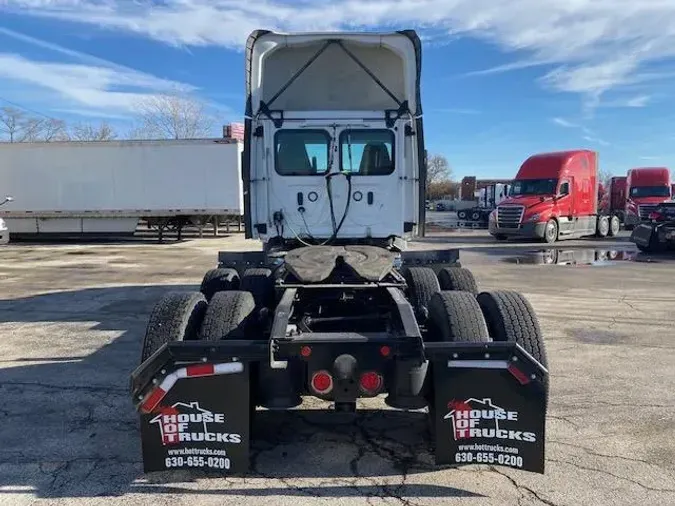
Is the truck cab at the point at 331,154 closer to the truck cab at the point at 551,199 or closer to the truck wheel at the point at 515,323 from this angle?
the truck wheel at the point at 515,323

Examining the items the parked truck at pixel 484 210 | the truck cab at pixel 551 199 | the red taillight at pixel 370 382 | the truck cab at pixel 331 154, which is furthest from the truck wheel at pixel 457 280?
the parked truck at pixel 484 210

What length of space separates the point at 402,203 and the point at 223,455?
13.9ft

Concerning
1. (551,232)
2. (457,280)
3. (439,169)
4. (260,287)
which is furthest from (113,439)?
(439,169)

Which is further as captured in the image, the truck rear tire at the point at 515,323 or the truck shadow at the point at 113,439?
the truck rear tire at the point at 515,323

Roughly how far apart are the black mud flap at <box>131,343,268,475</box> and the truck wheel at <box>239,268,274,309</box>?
6.78 feet

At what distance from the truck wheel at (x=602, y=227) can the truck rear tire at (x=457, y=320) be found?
76.6 feet

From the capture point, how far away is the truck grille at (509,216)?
2230 centimetres

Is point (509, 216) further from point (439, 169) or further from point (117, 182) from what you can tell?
point (439, 169)

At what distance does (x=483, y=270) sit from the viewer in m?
13.8

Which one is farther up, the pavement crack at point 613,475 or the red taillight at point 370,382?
the red taillight at point 370,382

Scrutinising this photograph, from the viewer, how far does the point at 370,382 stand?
330 centimetres

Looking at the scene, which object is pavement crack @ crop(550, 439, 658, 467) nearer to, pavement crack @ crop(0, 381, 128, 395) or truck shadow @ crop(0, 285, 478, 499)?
truck shadow @ crop(0, 285, 478, 499)

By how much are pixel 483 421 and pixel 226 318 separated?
177 cm

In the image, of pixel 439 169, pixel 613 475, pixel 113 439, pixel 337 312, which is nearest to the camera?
pixel 613 475
